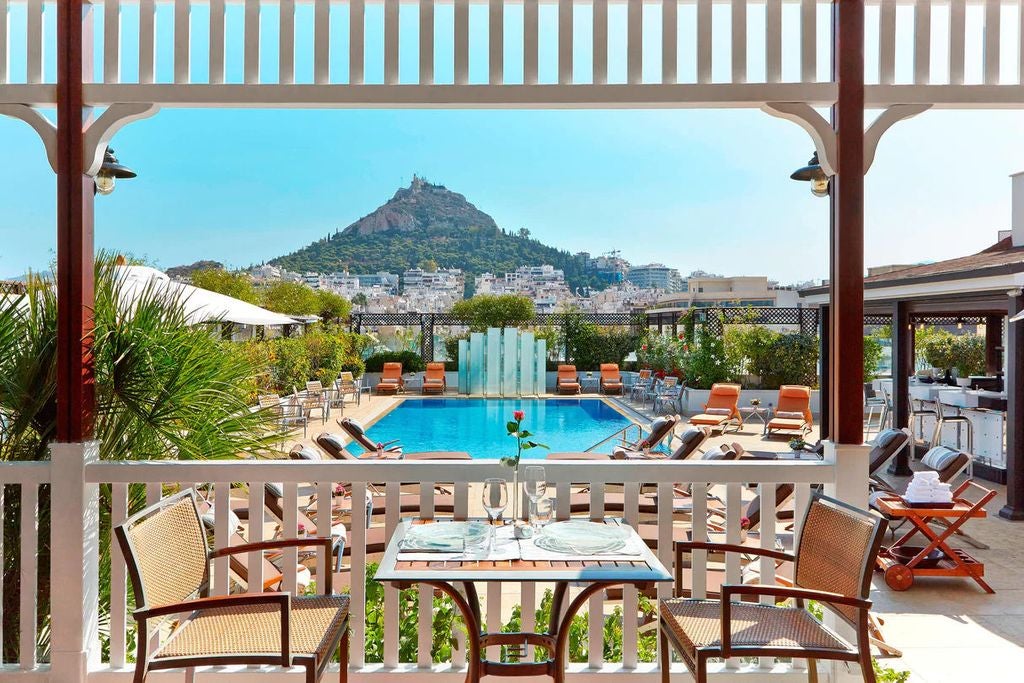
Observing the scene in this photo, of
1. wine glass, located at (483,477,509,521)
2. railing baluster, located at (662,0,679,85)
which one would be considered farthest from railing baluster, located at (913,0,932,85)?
wine glass, located at (483,477,509,521)

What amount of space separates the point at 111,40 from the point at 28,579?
2.23 metres

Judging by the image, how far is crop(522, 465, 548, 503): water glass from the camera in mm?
2725

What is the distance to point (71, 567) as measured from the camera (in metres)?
2.92

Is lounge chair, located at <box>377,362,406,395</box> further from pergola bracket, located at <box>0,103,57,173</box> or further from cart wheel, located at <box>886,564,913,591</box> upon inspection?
pergola bracket, located at <box>0,103,57,173</box>

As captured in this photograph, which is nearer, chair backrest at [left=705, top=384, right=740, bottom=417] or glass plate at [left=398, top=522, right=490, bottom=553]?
glass plate at [left=398, top=522, right=490, bottom=553]

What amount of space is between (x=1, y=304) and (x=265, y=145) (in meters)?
52.8

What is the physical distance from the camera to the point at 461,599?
7.69 ft

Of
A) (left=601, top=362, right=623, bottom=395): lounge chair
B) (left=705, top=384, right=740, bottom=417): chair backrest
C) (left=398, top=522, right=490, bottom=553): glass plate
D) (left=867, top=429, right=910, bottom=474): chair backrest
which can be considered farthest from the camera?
(left=601, top=362, right=623, bottom=395): lounge chair

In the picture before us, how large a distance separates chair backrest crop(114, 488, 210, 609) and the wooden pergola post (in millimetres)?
680

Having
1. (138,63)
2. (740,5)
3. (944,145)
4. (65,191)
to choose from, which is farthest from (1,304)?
(944,145)

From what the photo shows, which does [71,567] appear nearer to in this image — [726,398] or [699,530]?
[699,530]

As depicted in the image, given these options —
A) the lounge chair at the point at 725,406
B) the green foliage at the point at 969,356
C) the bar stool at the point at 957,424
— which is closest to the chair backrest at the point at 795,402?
the lounge chair at the point at 725,406

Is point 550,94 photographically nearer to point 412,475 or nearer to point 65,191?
point 412,475

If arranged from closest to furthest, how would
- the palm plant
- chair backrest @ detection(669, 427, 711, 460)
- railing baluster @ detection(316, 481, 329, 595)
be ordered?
railing baluster @ detection(316, 481, 329, 595) → the palm plant → chair backrest @ detection(669, 427, 711, 460)
